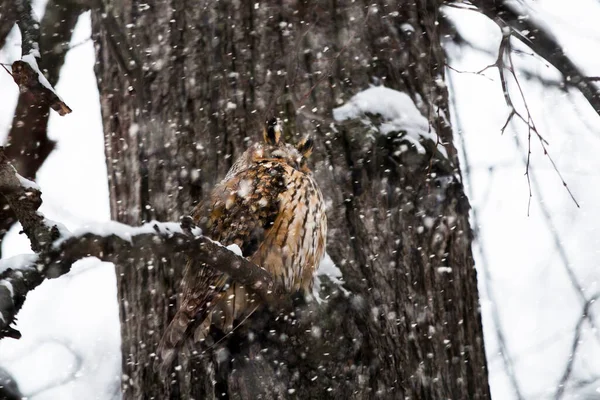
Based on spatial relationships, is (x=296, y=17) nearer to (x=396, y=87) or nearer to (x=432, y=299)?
(x=396, y=87)

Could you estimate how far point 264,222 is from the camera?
108 inches

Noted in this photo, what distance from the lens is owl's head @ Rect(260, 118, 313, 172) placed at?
2.72 metres

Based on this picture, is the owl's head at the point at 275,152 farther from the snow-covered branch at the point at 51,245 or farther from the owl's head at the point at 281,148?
the snow-covered branch at the point at 51,245

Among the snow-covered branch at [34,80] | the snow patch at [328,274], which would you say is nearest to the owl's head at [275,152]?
the snow patch at [328,274]

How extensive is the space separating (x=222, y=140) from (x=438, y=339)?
42.7 inches

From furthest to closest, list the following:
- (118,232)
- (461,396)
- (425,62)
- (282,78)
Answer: (425,62)
(282,78)
(461,396)
(118,232)

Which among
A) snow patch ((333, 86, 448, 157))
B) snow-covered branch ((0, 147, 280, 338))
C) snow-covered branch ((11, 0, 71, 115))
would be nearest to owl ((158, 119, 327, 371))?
snow patch ((333, 86, 448, 157))

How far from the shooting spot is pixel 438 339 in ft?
8.44

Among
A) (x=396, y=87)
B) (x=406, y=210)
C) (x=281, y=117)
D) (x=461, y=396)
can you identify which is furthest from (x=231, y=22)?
(x=461, y=396)

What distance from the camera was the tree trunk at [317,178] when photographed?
2469mm

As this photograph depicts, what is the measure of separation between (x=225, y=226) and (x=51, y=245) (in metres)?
1.15

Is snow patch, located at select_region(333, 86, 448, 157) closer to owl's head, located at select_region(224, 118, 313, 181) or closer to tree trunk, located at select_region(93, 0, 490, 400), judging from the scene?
tree trunk, located at select_region(93, 0, 490, 400)

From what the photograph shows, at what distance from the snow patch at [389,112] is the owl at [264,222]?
0.68 ft

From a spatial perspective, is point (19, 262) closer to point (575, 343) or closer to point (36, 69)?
point (36, 69)
